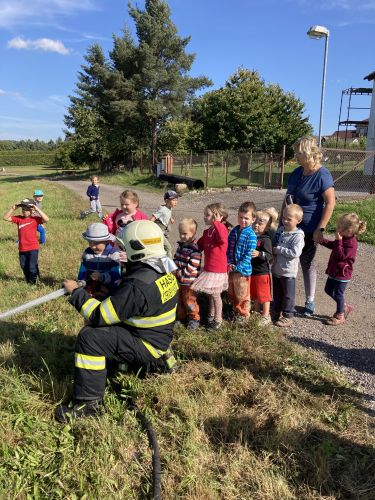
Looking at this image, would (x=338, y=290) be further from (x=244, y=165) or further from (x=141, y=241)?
(x=244, y=165)

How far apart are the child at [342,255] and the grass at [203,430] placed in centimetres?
113

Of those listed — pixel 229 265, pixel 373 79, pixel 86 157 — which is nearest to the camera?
pixel 229 265

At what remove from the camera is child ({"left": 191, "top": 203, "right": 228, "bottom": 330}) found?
4449 millimetres

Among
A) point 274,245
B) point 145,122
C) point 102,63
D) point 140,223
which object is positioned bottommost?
point 274,245

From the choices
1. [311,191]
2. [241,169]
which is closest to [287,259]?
[311,191]

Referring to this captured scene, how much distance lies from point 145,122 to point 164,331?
33.7m

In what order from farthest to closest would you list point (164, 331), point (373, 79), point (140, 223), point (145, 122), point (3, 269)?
point (145, 122)
point (373, 79)
point (3, 269)
point (164, 331)
point (140, 223)

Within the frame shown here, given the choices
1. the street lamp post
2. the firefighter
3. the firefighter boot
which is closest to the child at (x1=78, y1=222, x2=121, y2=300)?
the firefighter

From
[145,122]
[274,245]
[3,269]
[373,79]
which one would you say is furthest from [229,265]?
[145,122]

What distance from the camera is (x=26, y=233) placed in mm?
6090

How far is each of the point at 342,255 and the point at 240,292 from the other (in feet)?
4.11

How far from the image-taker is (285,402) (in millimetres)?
3123

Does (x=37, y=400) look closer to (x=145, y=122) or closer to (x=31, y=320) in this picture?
(x=31, y=320)

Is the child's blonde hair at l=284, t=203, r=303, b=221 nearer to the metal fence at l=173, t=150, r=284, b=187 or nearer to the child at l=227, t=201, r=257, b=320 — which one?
the child at l=227, t=201, r=257, b=320
